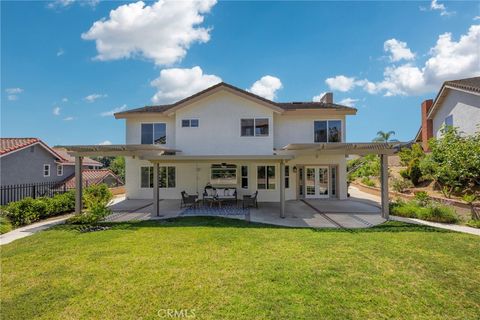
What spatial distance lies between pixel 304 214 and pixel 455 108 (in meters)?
16.4

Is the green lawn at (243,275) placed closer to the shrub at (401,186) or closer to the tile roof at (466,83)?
the shrub at (401,186)

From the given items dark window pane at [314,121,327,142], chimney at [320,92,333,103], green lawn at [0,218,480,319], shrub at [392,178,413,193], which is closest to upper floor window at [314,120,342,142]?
dark window pane at [314,121,327,142]

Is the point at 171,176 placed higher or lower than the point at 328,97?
lower

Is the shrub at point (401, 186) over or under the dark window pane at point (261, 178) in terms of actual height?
under

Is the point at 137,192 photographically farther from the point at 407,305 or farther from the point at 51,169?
the point at 407,305

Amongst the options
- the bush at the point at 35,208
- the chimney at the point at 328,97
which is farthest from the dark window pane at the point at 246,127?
the bush at the point at 35,208

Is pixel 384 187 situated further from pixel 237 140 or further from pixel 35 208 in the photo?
pixel 35 208

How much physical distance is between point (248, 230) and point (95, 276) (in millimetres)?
5173

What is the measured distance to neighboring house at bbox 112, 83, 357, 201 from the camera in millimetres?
15234

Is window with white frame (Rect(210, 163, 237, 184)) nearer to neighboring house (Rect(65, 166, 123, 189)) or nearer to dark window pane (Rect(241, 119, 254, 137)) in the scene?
dark window pane (Rect(241, 119, 254, 137))

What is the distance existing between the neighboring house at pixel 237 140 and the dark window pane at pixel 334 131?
0.07 m

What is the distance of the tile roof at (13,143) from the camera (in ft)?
58.9

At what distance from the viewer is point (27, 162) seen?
67.2ft

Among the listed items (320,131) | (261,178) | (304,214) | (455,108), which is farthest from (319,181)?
(455,108)
